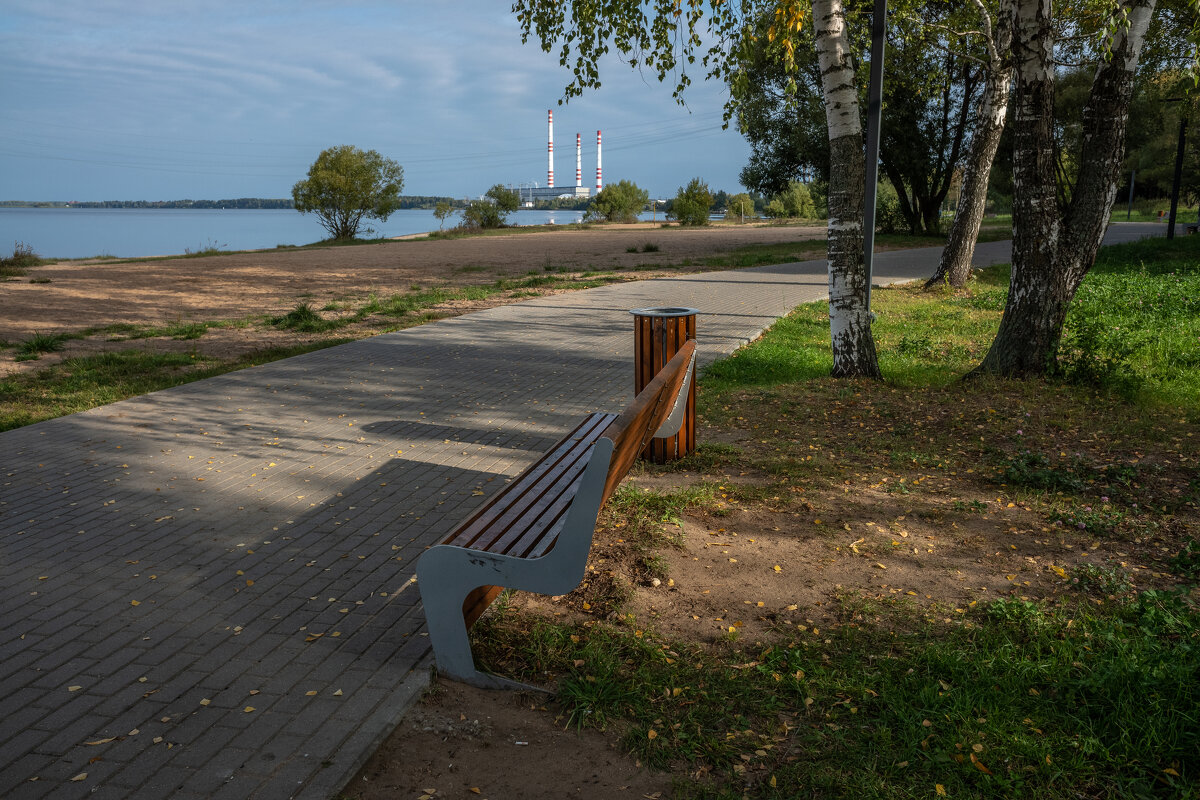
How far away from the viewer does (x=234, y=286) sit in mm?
21734

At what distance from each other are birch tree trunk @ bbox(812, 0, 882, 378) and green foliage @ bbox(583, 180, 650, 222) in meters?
76.5

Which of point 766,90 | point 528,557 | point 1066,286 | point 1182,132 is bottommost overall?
point 528,557

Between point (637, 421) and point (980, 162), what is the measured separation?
49.2 ft

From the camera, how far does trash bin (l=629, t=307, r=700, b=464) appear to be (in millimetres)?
5645

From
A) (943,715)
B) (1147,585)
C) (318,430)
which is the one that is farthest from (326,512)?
(1147,585)

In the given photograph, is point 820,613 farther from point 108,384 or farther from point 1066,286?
point 108,384

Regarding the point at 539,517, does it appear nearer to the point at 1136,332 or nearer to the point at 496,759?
the point at 496,759

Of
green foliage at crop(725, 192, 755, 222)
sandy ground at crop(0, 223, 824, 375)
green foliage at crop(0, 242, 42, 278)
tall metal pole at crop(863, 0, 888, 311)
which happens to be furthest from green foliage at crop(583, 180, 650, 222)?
tall metal pole at crop(863, 0, 888, 311)

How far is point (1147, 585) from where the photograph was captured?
380 cm

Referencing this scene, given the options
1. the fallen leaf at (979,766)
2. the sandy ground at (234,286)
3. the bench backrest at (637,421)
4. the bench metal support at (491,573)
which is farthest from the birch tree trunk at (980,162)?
the fallen leaf at (979,766)

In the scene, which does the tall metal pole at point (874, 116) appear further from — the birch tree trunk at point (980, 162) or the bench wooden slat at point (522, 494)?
the birch tree trunk at point (980, 162)

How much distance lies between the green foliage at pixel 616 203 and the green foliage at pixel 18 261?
58.6 meters

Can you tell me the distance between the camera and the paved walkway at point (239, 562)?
2812 millimetres

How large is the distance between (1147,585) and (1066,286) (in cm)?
435
